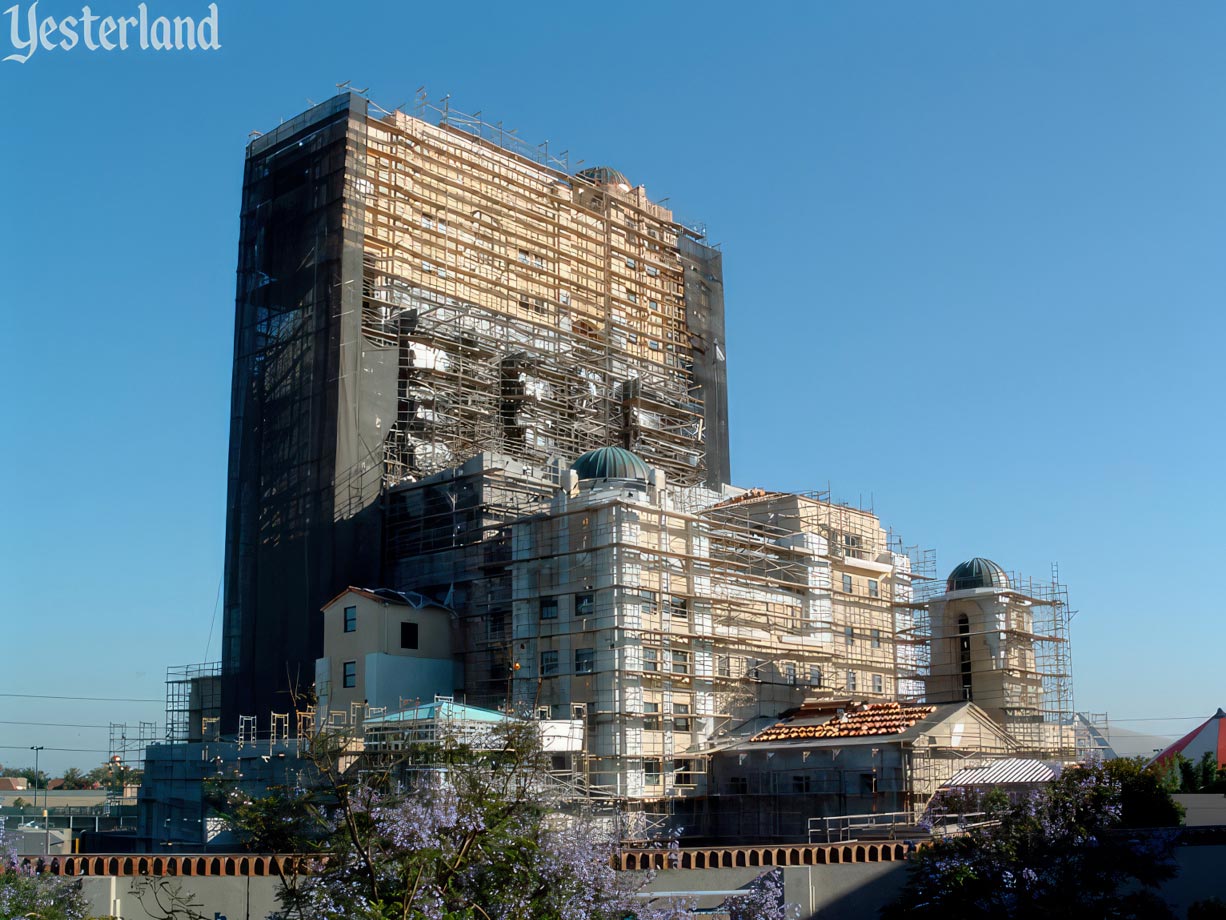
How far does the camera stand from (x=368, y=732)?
45.8 meters

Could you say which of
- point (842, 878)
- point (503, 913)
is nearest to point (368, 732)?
point (842, 878)

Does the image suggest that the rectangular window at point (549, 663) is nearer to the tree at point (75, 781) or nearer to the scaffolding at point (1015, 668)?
the scaffolding at point (1015, 668)

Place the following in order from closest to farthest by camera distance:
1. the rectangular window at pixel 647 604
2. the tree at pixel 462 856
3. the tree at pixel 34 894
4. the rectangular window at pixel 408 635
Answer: the tree at pixel 462 856, the tree at pixel 34 894, the rectangular window at pixel 647 604, the rectangular window at pixel 408 635

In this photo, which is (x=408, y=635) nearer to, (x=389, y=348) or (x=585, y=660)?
(x=585, y=660)

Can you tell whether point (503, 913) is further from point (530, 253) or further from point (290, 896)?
point (530, 253)

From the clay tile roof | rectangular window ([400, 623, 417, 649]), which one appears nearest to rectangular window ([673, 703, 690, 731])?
the clay tile roof

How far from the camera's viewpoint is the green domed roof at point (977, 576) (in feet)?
196

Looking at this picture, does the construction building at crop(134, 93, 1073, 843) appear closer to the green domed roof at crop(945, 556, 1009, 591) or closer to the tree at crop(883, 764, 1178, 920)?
the green domed roof at crop(945, 556, 1009, 591)

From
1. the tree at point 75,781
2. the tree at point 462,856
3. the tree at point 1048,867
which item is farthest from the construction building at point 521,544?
the tree at point 75,781

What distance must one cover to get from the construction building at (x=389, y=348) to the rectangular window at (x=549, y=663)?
10129mm

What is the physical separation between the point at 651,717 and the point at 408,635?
9.90 m

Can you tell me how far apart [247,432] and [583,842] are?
1672 inches

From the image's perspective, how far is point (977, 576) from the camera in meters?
Result: 59.9

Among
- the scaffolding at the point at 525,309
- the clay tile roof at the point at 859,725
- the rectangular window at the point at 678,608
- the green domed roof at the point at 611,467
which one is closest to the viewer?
the clay tile roof at the point at 859,725
